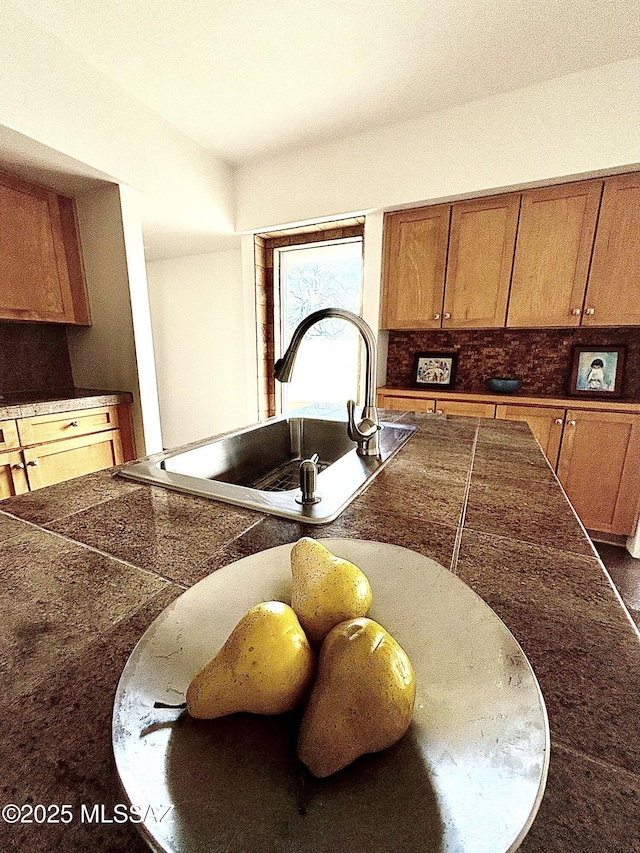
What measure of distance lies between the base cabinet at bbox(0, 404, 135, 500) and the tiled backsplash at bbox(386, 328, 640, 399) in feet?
6.72

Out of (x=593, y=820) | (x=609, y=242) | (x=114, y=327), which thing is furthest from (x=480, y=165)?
(x=593, y=820)

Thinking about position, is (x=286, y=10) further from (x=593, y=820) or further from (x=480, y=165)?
(x=593, y=820)

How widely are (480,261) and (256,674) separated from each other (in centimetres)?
256

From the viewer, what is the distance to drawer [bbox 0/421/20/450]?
1576 millimetres

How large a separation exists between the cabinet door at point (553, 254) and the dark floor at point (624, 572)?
1.40 metres

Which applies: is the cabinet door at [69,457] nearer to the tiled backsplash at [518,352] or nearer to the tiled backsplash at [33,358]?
the tiled backsplash at [33,358]

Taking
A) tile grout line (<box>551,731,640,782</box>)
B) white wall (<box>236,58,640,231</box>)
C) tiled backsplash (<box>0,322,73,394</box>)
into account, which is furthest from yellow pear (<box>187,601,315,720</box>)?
tiled backsplash (<box>0,322,73,394</box>)

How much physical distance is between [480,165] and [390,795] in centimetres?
266

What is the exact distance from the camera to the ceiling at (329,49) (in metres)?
1.42

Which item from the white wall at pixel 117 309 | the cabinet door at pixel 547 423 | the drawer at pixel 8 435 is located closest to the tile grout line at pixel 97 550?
the drawer at pixel 8 435

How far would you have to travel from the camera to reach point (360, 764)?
0.22 meters

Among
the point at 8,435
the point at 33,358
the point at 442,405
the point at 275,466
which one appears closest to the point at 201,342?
the point at 33,358

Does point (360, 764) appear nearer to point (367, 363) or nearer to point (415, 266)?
point (367, 363)

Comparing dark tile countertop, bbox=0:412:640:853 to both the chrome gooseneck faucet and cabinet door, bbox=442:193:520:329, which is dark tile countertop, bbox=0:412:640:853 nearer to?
the chrome gooseneck faucet
